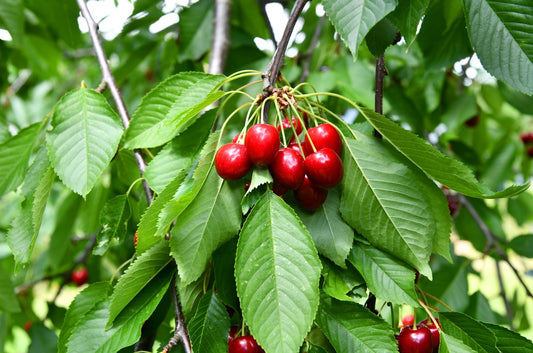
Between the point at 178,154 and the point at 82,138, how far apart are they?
0.22m

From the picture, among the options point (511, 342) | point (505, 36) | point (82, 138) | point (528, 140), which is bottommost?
point (528, 140)

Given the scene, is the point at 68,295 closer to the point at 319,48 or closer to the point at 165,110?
the point at 319,48

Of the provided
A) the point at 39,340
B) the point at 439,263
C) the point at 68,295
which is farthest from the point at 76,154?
the point at 68,295

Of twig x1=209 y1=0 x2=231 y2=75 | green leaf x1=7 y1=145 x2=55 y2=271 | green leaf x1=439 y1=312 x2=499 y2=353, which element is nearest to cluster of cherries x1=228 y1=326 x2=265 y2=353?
green leaf x1=439 y1=312 x2=499 y2=353

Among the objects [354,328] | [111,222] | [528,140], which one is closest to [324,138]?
[354,328]

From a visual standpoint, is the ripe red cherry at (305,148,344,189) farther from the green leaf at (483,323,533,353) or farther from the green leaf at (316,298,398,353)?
the green leaf at (483,323,533,353)

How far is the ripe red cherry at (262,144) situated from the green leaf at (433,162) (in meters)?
0.20

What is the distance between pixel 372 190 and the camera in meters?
0.84

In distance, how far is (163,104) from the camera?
40.1 inches

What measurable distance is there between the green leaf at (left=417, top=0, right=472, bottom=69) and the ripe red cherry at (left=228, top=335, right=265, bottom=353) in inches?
38.9

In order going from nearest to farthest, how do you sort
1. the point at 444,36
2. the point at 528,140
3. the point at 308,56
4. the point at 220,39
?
the point at 444,36 → the point at 220,39 → the point at 308,56 → the point at 528,140

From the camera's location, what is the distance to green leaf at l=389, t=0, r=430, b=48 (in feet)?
2.73

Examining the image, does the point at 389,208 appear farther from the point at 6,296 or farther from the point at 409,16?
the point at 6,296

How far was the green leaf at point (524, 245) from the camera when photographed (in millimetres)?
2025
